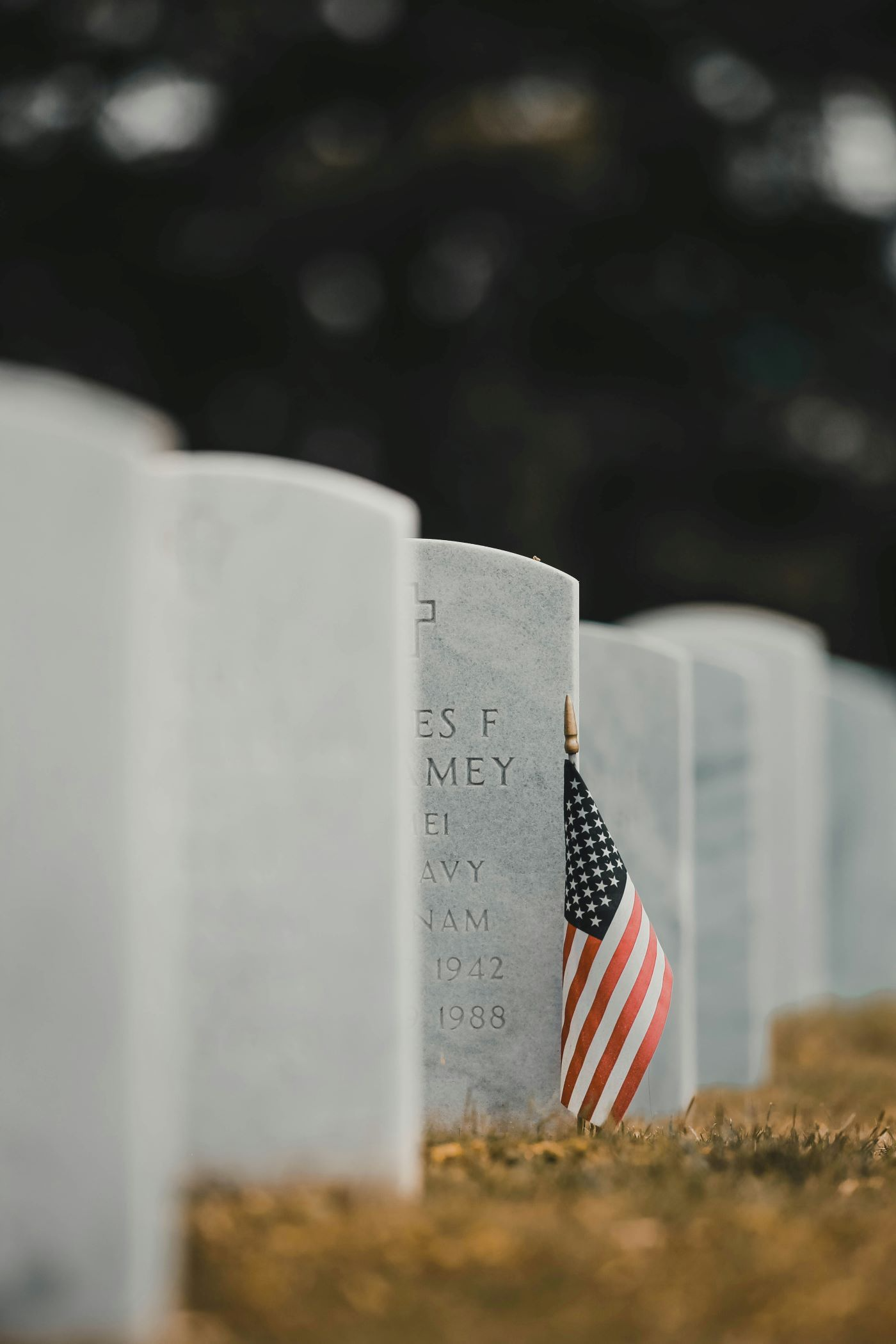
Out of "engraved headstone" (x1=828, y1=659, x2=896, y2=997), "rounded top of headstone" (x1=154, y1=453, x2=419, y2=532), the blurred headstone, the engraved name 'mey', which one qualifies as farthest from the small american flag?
"engraved headstone" (x1=828, y1=659, x2=896, y2=997)

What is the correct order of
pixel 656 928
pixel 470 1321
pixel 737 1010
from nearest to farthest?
pixel 470 1321 → pixel 656 928 → pixel 737 1010

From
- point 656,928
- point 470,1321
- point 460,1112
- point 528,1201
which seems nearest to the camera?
point 470,1321

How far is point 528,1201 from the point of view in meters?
3.53

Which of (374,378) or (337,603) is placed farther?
(374,378)

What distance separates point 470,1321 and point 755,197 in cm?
1672

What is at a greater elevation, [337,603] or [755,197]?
[755,197]

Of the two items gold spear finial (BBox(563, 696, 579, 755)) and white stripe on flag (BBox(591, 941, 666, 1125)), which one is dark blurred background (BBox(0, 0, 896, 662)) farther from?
white stripe on flag (BBox(591, 941, 666, 1125))

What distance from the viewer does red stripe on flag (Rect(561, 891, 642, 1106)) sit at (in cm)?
484

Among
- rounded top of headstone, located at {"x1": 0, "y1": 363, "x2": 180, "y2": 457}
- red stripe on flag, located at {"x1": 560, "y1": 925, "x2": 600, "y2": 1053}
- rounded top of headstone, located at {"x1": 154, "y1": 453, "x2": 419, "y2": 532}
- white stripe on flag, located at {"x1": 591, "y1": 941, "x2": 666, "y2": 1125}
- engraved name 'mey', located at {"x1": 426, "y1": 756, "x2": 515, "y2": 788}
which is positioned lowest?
white stripe on flag, located at {"x1": 591, "y1": 941, "x2": 666, "y2": 1125}

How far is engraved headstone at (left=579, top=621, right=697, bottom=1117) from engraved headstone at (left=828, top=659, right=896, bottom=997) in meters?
4.03

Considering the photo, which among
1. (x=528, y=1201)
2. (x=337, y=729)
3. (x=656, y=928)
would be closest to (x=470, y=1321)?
(x=528, y=1201)

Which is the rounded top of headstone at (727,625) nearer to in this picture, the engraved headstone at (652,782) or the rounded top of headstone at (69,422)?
the engraved headstone at (652,782)

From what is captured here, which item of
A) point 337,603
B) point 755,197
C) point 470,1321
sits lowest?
point 470,1321

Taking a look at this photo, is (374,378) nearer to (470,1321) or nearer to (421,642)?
(421,642)
